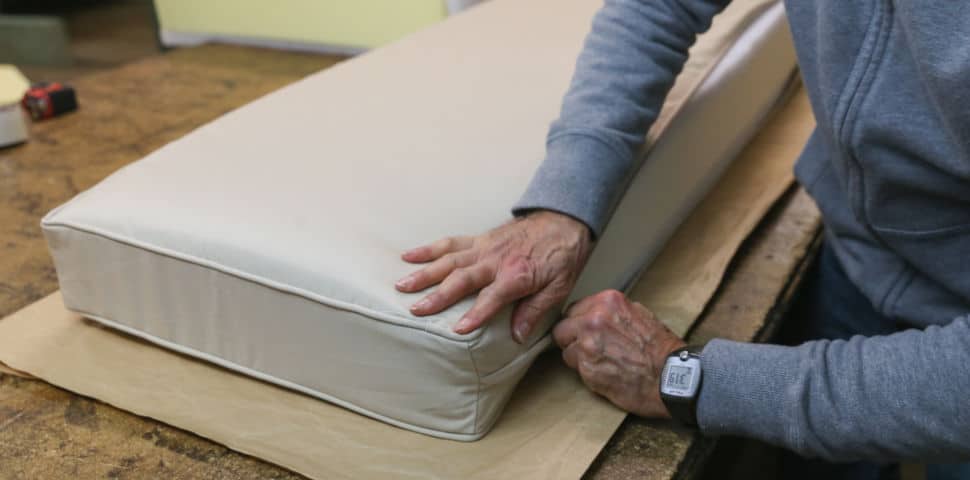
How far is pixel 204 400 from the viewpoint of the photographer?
2.88 feet

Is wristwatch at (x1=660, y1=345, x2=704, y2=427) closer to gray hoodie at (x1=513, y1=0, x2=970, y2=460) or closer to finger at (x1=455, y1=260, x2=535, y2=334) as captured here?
gray hoodie at (x1=513, y1=0, x2=970, y2=460)

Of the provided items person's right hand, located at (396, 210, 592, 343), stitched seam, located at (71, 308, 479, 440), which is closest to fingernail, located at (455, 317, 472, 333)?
person's right hand, located at (396, 210, 592, 343)

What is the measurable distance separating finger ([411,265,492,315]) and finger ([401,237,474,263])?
4 cm

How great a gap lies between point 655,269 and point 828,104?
34 centimetres

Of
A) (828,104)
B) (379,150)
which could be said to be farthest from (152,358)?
(828,104)

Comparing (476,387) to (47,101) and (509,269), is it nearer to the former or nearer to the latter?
(509,269)

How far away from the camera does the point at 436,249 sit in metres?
0.82

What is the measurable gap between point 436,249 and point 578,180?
17cm

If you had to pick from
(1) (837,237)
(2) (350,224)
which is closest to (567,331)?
A: (2) (350,224)

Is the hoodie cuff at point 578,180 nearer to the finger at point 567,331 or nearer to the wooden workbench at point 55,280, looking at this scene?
the finger at point 567,331

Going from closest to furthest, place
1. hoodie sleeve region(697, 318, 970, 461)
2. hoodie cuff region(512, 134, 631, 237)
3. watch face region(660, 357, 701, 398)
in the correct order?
hoodie sleeve region(697, 318, 970, 461), watch face region(660, 357, 701, 398), hoodie cuff region(512, 134, 631, 237)

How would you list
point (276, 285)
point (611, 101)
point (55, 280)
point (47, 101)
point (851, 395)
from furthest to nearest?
point (47, 101), point (55, 280), point (611, 101), point (276, 285), point (851, 395)

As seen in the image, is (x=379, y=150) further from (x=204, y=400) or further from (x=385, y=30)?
(x=385, y=30)

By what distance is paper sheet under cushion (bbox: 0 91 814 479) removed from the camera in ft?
2.61
